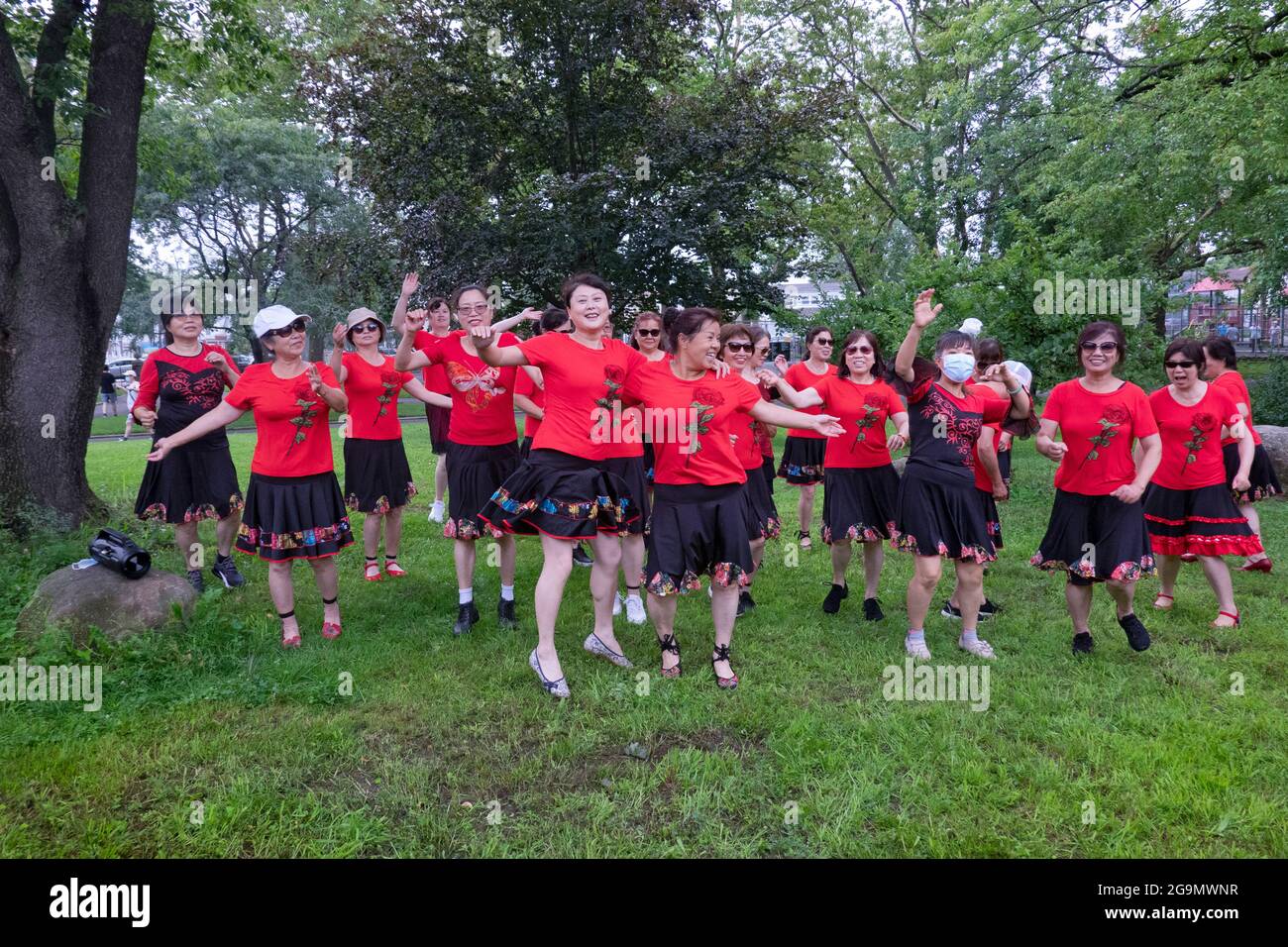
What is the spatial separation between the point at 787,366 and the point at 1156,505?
2838 mm

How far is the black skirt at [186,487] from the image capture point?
6.45 metres

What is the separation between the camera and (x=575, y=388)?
4.51m

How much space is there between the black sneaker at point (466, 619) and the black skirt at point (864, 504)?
8.35 ft

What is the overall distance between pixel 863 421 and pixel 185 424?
5.27 metres

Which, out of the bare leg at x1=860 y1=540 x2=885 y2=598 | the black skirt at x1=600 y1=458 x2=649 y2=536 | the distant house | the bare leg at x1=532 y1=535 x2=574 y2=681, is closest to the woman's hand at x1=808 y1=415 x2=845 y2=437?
the black skirt at x1=600 y1=458 x2=649 y2=536

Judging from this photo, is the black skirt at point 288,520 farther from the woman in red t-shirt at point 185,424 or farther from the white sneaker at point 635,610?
the white sneaker at point 635,610

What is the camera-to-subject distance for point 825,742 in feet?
12.8

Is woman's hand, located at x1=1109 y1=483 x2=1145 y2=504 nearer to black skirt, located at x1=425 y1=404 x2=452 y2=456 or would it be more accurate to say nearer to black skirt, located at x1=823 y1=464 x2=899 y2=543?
black skirt, located at x1=823 y1=464 x2=899 y2=543

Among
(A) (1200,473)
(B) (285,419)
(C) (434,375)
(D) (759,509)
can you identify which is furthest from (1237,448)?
(B) (285,419)

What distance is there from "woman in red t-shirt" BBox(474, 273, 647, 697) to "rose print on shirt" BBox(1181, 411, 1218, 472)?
3.88 m

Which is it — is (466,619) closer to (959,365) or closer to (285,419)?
(285,419)

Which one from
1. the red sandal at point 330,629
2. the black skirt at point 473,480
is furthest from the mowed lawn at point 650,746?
the black skirt at point 473,480

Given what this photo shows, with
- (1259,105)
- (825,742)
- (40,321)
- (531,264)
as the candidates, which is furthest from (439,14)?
(825,742)
